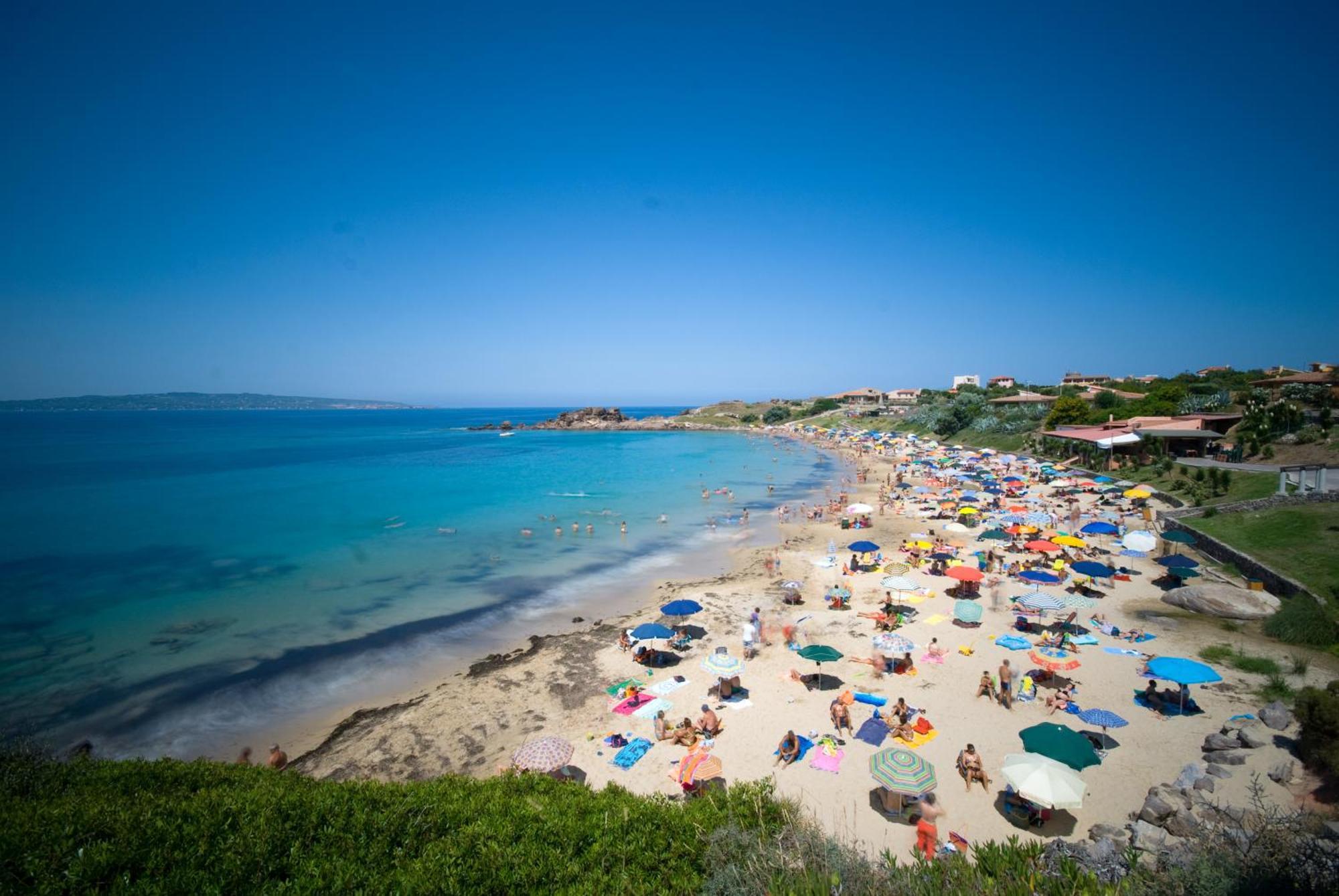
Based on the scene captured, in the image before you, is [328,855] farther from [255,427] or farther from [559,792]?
[255,427]

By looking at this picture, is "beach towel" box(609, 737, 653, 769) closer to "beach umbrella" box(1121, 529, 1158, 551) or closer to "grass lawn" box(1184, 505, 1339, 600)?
"grass lawn" box(1184, 505, 1339, 600)

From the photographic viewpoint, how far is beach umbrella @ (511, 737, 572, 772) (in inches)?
361

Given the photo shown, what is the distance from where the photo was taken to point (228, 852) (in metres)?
5.13

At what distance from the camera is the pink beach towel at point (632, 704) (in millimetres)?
11883

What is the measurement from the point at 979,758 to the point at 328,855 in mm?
9476

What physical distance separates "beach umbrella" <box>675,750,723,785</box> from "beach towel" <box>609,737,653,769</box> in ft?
3.04

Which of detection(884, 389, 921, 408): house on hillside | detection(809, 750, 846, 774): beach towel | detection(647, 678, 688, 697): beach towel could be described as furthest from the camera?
detection(884, 389, 921, 408): house on hillside

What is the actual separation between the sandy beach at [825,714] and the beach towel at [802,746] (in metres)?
0.15

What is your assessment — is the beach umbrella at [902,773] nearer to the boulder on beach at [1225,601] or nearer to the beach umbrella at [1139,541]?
the boulder on beach at [1225,601]

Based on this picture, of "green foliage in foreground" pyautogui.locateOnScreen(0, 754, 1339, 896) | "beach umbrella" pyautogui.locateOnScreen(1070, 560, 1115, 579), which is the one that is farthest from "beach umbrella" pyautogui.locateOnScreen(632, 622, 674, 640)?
"beach umbrella" pyautogui.locateOnScreen(1070, 560, 1115, 579)

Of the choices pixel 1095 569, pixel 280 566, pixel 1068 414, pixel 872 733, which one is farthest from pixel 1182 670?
pixel 1068 414

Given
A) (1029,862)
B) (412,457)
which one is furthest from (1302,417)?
(412,457)

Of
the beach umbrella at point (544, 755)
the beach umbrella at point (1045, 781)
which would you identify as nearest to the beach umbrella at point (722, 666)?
the beach umbrella at point (544, 755)

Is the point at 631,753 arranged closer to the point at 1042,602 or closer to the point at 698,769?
the point at 698,769
